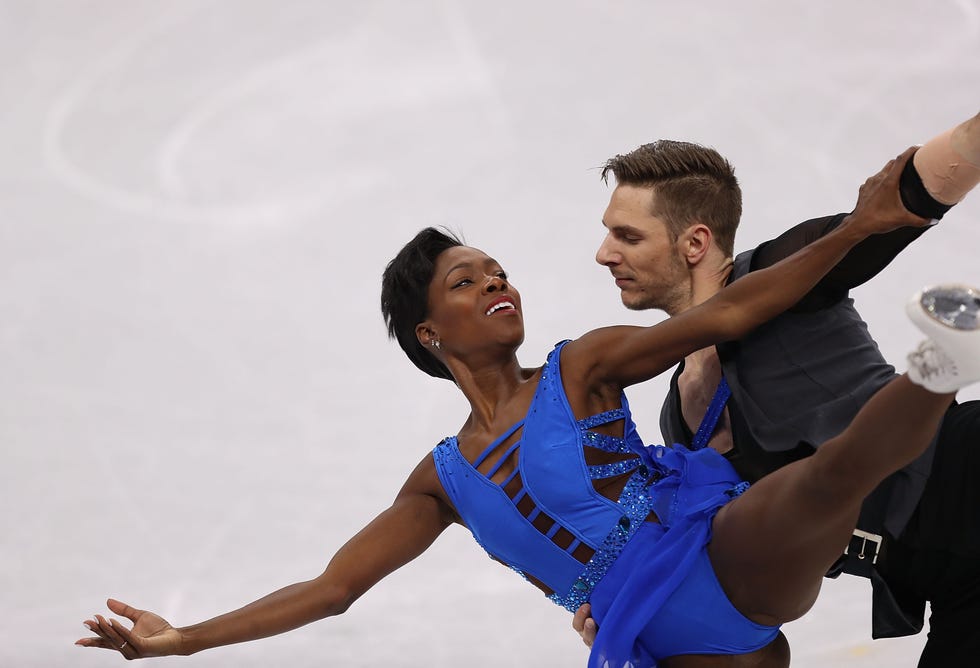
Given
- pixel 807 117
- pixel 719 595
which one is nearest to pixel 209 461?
pixel 719 595

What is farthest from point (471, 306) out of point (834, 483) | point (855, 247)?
point (834, 483)

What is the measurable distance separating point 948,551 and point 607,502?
0.75 m

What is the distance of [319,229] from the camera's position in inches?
230

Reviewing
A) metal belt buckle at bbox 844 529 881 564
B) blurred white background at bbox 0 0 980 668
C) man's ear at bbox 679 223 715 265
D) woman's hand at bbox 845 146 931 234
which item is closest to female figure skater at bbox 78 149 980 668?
woman's hand at bbox 845 146 931 234

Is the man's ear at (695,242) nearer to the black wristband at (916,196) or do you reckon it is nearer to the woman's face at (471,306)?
the woman's face at (471,306)

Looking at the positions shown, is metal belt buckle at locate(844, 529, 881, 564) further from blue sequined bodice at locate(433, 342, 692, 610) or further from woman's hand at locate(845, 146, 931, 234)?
woman's hand at locate(845, 146, 931, 234)

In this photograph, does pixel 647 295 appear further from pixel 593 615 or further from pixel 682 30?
pixel 682 30

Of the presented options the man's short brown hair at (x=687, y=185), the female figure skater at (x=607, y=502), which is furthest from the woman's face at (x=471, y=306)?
the man's short brown hair at (x=687, y=185)

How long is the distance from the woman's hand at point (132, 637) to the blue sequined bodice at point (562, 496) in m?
0.74

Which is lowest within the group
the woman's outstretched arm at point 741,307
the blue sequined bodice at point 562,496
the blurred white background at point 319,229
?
the blue sequined bodice at point 562,496

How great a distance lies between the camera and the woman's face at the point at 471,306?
2.78 m

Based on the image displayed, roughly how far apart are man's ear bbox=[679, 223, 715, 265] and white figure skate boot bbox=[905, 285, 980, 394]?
1.09 m

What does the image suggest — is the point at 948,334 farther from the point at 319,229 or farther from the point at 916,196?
the point at 319,229

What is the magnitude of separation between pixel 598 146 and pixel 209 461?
8.21 ft
